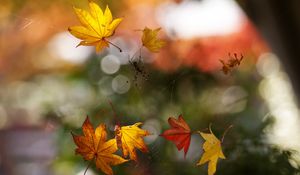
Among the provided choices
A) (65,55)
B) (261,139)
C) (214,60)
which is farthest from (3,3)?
(65,55)

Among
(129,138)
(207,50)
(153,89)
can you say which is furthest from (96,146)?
(207,50)

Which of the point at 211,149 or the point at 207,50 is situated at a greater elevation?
the point at 211,149

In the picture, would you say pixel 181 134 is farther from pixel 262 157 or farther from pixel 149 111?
pixel 149 111

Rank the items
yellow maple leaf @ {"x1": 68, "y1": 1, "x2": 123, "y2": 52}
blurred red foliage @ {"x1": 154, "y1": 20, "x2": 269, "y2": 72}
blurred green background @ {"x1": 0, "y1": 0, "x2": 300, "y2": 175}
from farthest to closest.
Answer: blurred red foliage @ {"x1": 154, "y1": 20, "x2": 269, "y2": 72} → blurred green background @ {"x1": 0, "y1": 0, "x2": 300, "y2": 175} → yellow maple leaf @ {"x1": 68, "y1": 1, "x2": 123, "y2": 52}

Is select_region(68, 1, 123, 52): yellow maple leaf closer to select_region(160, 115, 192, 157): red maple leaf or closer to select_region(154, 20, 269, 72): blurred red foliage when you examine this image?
select_region(160, 115, 192, 157): red maple leaf

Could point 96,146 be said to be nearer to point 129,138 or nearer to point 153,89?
point 129,138

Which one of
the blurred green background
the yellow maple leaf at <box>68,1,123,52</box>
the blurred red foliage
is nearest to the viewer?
the yellow maple leaf at <box>68,1,123,52</box>

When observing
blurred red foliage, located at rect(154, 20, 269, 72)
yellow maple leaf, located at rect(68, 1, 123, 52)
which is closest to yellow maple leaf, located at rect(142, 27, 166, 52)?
yellow maple leaf, located at rect(68, 1, 123, 52)
